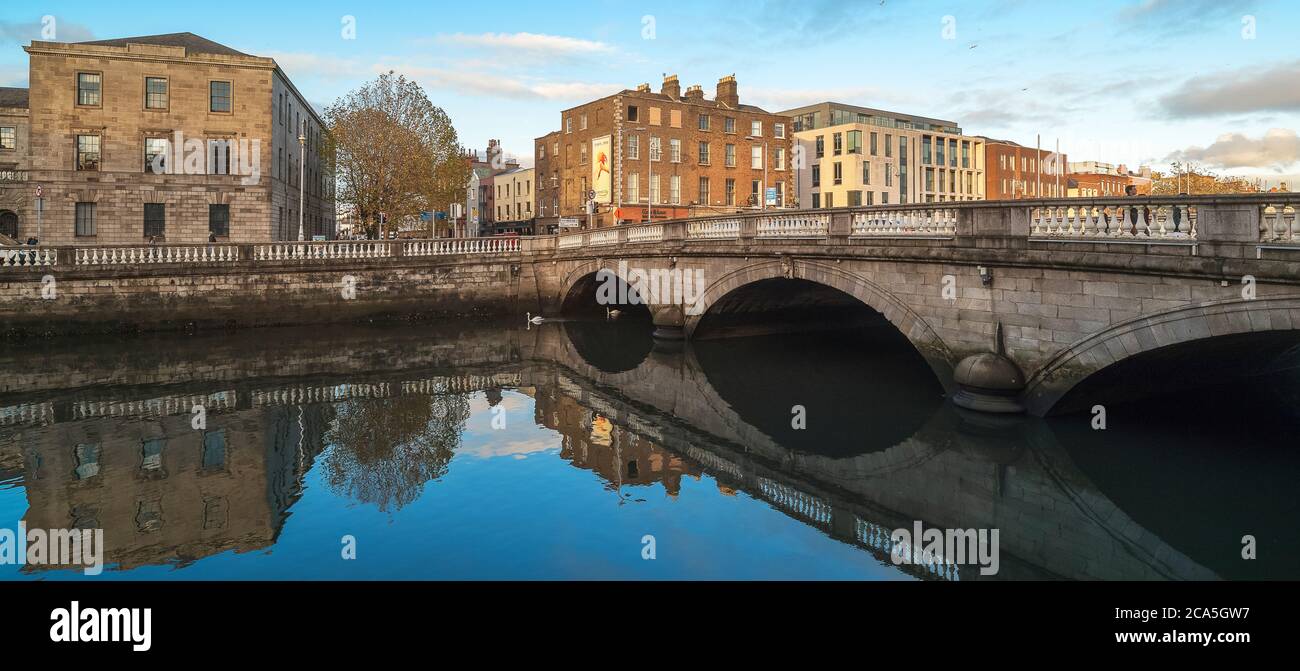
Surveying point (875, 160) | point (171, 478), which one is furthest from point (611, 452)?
point (875, 160)

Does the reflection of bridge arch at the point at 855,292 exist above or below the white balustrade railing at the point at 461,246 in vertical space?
below

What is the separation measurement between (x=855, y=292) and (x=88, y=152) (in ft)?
126

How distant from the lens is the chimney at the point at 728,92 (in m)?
55.4

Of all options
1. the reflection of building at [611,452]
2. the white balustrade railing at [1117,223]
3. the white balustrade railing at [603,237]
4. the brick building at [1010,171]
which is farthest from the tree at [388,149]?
the brick building at [1010,171]

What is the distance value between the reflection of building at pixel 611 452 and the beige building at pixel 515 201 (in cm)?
5182

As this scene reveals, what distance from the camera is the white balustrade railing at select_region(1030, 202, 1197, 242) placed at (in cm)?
1120

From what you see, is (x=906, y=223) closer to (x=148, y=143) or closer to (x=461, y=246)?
(x=461, y=246)

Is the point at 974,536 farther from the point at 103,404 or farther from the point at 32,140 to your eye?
the point at 32,140

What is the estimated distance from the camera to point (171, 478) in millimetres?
11133

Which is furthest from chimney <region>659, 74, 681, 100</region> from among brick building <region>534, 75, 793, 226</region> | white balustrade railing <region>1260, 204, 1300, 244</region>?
white balustrade railing <region>1260, 204, 1300, 244</region>

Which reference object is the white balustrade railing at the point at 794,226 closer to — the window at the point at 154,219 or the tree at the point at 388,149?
the tree at the point at 388,149

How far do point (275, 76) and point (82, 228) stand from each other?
12.1 m

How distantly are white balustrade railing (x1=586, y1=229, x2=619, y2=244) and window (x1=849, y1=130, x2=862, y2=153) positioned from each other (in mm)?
38969
